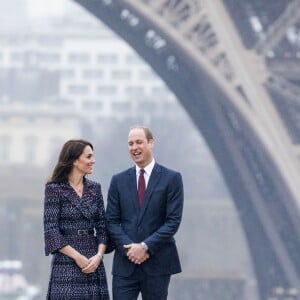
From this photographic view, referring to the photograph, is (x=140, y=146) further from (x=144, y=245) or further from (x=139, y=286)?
(x=139, y=286)

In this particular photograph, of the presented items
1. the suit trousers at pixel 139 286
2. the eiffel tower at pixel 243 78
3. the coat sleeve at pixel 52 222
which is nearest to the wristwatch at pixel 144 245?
the suit trousers at pixel 139 286

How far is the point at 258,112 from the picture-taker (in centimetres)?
2319

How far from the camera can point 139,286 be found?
7137 mm

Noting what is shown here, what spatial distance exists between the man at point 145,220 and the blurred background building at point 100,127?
54.0 ft

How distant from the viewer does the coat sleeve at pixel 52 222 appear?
700 centimetres

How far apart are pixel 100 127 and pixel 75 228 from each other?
6816cm

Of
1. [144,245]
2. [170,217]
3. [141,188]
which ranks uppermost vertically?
[141,188]

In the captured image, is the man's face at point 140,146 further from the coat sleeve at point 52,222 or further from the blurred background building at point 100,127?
the blurred background building at point 100,127

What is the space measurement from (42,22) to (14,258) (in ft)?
197

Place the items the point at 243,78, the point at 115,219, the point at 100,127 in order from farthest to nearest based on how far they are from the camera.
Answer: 1. the point at 100,127
2. the point at 243,78
3. the point at 115,219

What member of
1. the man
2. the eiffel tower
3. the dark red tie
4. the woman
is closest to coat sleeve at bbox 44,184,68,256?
the woman

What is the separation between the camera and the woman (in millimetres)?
7008

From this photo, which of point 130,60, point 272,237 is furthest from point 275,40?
point 130,60

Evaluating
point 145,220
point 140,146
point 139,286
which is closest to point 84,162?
point 140,146
